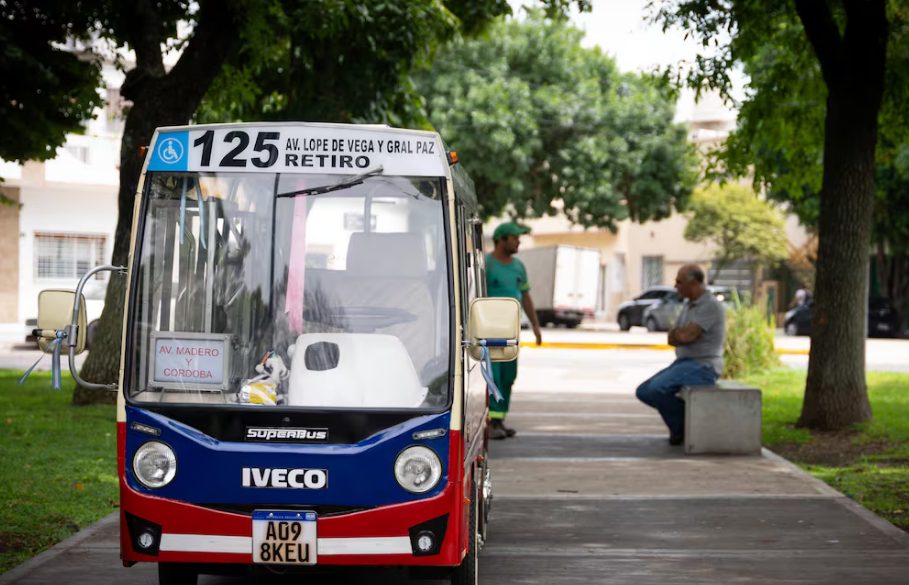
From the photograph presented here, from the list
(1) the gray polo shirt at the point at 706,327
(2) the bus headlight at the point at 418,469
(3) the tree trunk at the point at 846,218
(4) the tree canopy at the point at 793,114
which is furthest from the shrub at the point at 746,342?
(2) the bus headlight at the point at 418,469

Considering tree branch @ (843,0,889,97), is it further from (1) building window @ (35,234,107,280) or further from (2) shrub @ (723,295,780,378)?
(1) building window @ (35,234,107,280)

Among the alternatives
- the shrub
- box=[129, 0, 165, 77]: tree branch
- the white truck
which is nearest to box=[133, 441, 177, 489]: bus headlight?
box=[129, 0, 165, 77]: tree branch

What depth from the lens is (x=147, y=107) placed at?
15164 mm

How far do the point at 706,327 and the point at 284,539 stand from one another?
291 inches

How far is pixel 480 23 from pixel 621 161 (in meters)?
22.6

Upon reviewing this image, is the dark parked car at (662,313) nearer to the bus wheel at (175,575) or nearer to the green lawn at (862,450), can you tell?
the green lawn at (862,450)

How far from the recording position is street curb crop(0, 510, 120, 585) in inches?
278

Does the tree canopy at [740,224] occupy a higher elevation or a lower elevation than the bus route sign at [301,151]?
higher

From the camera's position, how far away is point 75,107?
1789cm

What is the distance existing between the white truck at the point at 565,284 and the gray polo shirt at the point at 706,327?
3375cm

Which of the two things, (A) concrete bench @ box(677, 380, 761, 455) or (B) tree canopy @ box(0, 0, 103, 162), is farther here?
(B) tree canopy @ box(0, 0, 103, 162)

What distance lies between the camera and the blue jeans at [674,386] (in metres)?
12.7

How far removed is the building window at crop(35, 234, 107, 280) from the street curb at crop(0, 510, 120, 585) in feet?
108

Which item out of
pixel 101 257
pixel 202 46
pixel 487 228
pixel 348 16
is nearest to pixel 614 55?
pixel 487 228
